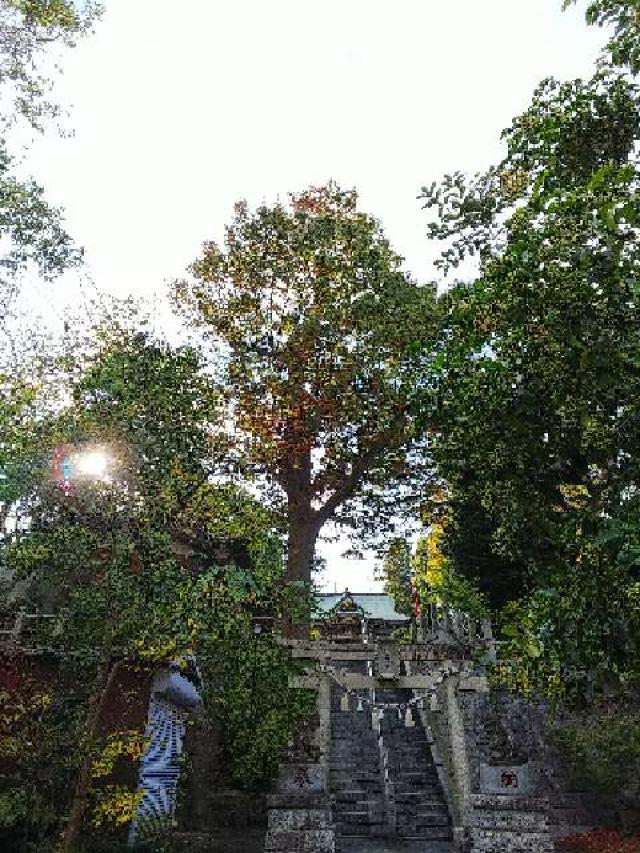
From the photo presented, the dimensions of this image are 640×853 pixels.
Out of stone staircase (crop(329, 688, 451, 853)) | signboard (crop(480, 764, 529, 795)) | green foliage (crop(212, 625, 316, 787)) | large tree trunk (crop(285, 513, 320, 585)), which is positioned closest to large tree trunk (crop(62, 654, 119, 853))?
green foliage (crop(212, 625, 316, 787))

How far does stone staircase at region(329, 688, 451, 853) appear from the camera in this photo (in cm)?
1474

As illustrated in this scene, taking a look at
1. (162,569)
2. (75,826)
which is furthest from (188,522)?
(75,826)

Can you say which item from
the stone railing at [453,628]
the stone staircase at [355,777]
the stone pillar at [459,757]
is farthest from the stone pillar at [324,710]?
the stone railing at [453,628]

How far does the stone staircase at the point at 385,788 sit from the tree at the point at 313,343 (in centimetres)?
512

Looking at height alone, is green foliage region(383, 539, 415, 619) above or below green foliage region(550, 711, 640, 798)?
above

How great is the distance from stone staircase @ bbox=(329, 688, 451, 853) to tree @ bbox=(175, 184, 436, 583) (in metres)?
5.12

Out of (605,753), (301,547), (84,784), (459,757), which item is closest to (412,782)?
(459,757)

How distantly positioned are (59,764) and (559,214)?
12905 mm

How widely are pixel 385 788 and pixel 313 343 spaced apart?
13.1 metres

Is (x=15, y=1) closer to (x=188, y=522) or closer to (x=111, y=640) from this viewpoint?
(x=188, y=522)

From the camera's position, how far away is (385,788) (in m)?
15.8

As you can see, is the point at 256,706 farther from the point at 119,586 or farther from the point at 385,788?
the point at 119,586

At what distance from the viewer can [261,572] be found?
21.0 m

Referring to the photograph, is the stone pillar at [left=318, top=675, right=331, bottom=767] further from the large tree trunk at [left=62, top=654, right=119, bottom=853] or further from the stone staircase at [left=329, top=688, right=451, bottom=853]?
the large tree trunk at [left=62, top=654, right=119, bottom=853]
